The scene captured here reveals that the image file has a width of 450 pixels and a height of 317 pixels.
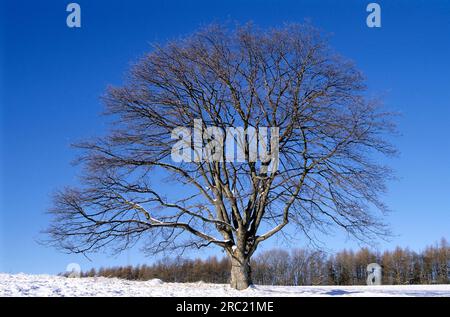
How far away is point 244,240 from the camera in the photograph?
51.8 feet

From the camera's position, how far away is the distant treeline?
4609 cm

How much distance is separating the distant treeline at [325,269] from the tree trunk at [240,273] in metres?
21.1

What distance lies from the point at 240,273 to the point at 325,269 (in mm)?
42941

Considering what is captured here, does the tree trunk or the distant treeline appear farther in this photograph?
the distant treeline

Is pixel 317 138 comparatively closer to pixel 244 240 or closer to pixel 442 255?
pixel 244 240

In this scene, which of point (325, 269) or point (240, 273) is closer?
point (240, 273)

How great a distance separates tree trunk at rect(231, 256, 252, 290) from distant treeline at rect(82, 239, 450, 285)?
2110cm

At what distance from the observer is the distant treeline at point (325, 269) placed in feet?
151

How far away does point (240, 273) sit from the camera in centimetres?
1539
